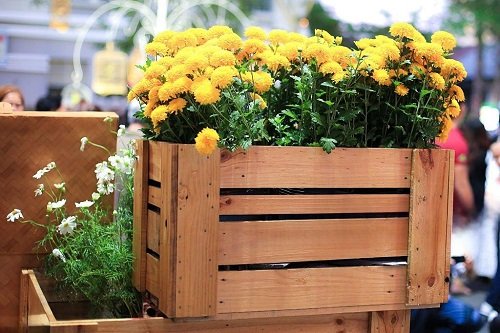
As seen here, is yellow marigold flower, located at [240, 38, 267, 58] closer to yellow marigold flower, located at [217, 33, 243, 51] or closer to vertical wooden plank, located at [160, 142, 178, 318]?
yellow marigold flower, located at [217, 33, 243, 51]

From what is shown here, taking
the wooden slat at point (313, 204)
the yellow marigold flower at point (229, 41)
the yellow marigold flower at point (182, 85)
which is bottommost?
the wooden slat at point (313, 204)

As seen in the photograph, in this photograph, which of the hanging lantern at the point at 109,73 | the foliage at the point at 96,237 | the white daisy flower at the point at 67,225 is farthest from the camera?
the hanging lantern at the point at 109,73

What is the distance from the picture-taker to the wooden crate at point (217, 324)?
282cm

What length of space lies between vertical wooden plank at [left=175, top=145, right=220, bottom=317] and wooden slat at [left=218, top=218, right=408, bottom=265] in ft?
0.17

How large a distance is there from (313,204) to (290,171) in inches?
5.3

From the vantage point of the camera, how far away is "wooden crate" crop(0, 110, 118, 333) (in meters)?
3.58

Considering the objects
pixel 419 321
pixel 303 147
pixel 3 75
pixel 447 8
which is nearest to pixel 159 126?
pixel 303 147

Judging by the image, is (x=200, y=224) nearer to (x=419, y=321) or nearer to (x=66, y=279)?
(x=66, y=279)

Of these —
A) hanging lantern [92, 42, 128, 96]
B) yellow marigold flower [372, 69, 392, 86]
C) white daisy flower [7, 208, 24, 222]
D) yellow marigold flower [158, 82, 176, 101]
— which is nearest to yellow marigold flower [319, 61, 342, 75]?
yellow marigold flower [372, 69, 392, 86]

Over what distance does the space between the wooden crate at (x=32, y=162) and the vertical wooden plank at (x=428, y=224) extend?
122 centimetres

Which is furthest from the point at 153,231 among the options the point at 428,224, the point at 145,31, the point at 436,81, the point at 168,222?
the point at 145,31

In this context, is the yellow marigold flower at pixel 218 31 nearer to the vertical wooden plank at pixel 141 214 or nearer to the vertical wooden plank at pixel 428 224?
the vertical wooden plank at pixel 141 214

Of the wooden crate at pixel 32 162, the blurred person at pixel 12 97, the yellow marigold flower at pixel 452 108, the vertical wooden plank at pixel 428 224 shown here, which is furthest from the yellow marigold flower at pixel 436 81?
the blurred person at pixel 12 97

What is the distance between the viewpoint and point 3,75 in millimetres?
29672
